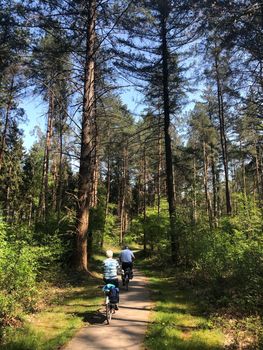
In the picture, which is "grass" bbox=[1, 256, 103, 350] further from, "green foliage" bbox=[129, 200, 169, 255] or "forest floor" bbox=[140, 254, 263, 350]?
"green foliage" bbox=[129, 200, 169, 255]

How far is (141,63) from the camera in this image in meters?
18.5

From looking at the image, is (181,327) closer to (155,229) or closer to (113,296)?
(113,296)

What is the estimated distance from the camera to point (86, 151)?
46.6 feet

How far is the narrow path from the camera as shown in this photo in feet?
22.5

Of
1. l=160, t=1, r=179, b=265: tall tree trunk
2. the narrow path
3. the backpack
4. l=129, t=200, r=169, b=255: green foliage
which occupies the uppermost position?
l=160, t=1, r=179, b=265: tall tree trunk

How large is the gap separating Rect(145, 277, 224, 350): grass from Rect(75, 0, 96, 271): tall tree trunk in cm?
344

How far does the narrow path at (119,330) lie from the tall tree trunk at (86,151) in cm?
340

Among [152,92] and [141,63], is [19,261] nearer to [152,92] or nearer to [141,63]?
[141,63]

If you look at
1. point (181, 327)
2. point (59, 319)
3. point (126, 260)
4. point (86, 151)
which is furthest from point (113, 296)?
point (86, 151)

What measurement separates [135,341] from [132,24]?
12069 mm

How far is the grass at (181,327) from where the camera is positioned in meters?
6.88

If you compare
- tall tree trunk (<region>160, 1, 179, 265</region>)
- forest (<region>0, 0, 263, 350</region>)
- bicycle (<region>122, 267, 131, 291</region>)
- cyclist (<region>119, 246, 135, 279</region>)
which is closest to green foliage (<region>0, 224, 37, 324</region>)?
forest (<region>0, 0, 263, 350</region>)

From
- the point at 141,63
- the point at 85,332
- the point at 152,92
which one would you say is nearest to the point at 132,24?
the point at 141,63

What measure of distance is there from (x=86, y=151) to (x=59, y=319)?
702 cm
